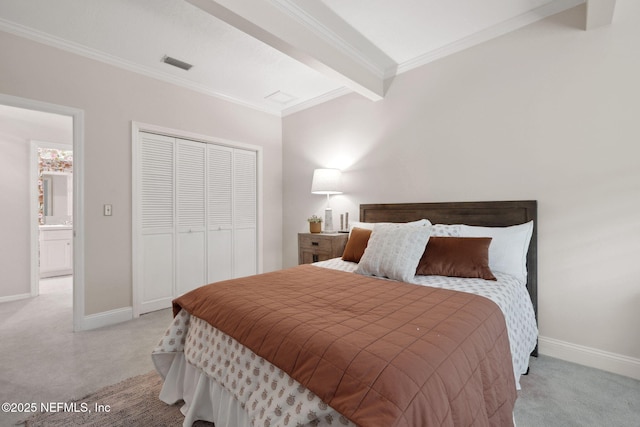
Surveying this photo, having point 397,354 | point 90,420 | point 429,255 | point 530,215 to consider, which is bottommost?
point 90,420

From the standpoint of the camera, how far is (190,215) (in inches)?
141

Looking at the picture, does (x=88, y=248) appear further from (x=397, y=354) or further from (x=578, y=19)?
(x=578, y=19)

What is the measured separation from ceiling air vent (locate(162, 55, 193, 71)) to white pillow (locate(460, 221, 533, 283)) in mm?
3289

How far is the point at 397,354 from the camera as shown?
97cm

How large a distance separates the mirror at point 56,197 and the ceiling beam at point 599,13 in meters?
7.39

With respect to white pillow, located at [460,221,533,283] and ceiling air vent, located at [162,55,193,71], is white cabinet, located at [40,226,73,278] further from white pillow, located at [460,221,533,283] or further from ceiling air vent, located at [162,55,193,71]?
white pillow, located at [460,221,533,283]

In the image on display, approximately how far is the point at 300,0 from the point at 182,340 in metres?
2.41

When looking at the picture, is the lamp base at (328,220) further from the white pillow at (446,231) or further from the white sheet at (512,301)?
the white sheet at (512,301)

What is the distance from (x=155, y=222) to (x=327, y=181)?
6.52 feet

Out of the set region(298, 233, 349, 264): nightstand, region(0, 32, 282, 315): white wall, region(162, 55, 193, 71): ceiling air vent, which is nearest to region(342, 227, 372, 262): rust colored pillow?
region(298, 233, 349, 264): nightstand

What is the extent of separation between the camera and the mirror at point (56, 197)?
5.37 m

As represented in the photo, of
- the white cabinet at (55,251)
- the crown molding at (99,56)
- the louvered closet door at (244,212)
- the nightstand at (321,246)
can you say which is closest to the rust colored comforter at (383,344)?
the nightstand at (321,246)

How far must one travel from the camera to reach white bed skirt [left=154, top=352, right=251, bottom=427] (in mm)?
1354

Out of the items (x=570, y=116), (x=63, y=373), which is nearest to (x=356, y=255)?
(x=570, y=116)
